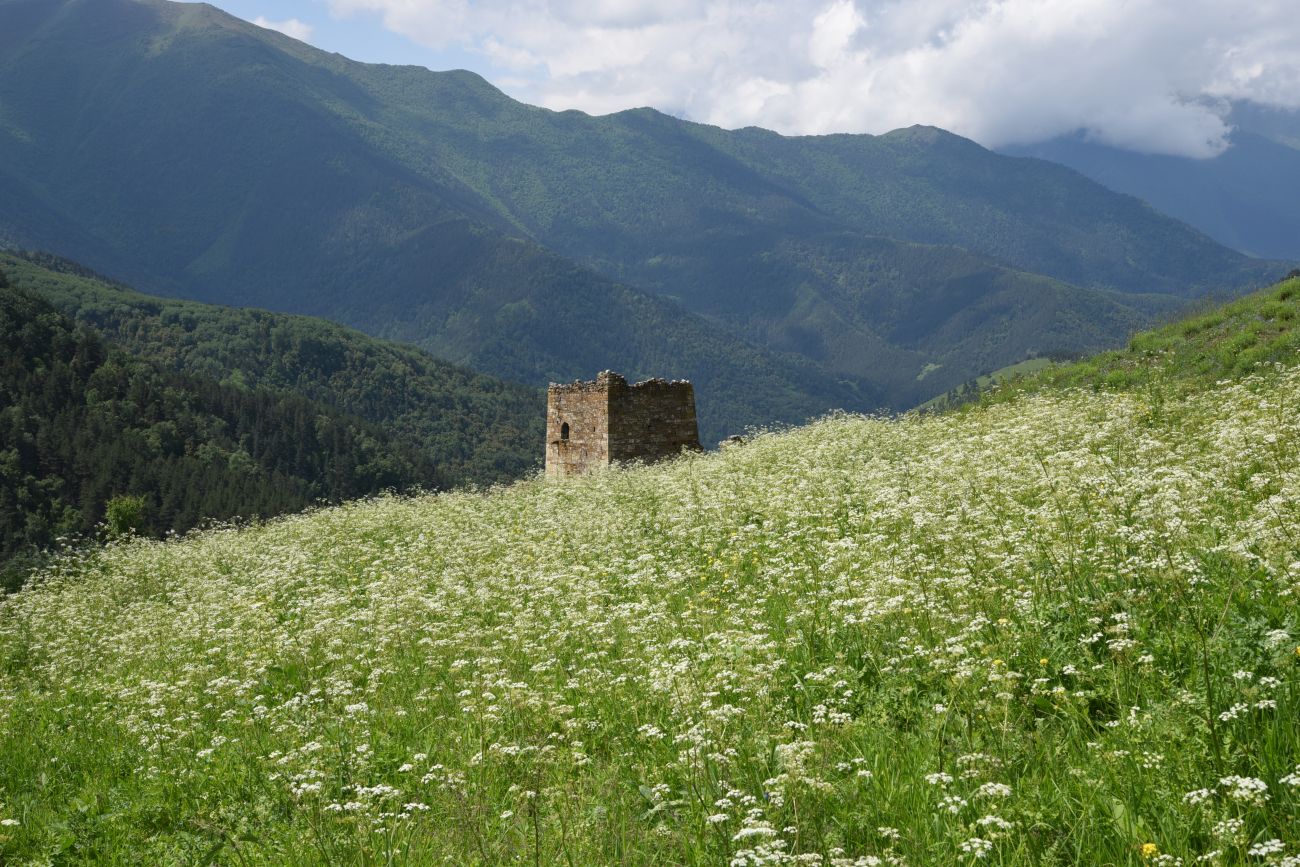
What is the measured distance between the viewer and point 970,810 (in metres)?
3.88

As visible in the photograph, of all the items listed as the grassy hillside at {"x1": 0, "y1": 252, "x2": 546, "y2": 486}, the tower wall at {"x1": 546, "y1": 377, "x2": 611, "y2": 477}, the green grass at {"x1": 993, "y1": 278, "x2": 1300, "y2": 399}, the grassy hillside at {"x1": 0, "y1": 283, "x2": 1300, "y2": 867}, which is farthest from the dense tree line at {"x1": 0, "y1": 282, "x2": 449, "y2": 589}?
the grassy hillside at {"x1": 0, "y1": 283, "x2": 1300, "y2": 867}

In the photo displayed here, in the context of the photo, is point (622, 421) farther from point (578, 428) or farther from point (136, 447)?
point (136, 447)

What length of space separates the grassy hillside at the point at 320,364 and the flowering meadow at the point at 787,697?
129918 mm

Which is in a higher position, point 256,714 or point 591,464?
point 591,464

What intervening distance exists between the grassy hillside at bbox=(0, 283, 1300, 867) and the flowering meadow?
27mm

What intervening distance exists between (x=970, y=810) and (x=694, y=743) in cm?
138

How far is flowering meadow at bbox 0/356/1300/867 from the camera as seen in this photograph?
3.77 m

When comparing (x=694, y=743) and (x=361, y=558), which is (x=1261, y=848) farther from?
(x=361, y=558)

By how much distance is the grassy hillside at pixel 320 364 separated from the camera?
14873cm

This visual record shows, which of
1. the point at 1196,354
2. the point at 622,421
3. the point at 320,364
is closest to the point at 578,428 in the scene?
the point at 622,421

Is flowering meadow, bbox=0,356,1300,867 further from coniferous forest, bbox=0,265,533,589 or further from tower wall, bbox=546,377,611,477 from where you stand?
coniferous forest, bbox=0,265,533,589

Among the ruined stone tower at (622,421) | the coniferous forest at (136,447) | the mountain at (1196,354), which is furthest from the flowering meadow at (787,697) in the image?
the coniferous forest at (136,447)

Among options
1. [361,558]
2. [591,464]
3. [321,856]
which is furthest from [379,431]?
[321,856]

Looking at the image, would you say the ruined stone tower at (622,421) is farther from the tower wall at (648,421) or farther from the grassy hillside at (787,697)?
the grassy hillside at (787,697)
